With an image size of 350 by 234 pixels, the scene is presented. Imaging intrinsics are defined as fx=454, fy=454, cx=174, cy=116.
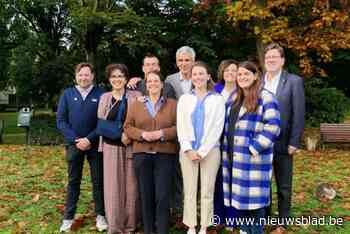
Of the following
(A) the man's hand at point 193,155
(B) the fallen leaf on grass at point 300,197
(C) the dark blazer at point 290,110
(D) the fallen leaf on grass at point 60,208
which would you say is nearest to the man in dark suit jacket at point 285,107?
(C) the dark blazer at point 290,110

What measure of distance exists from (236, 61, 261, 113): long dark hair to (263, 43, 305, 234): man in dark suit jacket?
1.86 ft

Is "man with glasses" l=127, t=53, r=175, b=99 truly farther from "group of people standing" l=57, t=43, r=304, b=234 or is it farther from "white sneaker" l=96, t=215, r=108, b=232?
"white sneaker" l=96, t=215, r=108, b=232

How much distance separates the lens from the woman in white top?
4609mm

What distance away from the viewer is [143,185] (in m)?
4.79

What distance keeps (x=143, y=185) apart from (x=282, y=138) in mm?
1625

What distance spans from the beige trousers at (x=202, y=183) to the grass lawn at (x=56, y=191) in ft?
1.48

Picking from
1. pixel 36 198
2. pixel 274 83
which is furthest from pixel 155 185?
pixel 36 198

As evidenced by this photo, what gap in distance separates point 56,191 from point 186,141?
348 cm

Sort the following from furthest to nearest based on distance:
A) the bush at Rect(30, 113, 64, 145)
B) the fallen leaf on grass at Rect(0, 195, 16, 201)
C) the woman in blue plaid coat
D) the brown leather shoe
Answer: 1. the bush at Rect(30, 113, 64, 145)
2. the fallen leaf on grass at Rect(0, 195, 16, 201)
3. the brown leather shoe
4. the woman in blue plaid coat

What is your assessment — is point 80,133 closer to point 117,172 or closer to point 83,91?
point 83,91

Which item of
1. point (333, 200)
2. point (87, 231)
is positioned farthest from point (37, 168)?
point (333, 200)

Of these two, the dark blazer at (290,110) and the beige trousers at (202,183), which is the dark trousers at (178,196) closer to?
the beige trousers at (202,183)

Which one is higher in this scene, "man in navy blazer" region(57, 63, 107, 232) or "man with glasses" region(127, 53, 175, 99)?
"man with glasses" region(127, 53, 175, 99)

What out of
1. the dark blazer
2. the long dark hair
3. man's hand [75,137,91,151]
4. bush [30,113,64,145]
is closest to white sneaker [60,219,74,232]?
man's hand [75,137,91,151]
